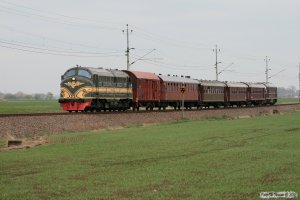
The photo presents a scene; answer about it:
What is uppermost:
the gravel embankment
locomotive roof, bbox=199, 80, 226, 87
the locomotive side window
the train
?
locomotive roof, bbox=199, 80, 226, 87

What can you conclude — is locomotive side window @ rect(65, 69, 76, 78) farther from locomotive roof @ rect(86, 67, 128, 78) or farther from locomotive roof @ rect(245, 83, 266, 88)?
locomotive roof @ rect(245, 83, 266, 88)

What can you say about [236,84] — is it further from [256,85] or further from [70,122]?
[70,122]

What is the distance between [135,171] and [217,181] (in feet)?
9.95

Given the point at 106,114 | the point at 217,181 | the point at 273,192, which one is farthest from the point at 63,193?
the point at 106,114

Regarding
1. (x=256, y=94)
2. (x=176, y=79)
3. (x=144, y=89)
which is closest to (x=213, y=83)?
(x=176, y=79)

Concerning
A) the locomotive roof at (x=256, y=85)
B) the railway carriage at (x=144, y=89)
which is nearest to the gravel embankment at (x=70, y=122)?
the railway carriage at (x=144, y=89)

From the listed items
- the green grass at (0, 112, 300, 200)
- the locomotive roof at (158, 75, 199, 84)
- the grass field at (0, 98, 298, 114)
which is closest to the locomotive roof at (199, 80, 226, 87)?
the locomotive roof at (158, 75, 199, 84)

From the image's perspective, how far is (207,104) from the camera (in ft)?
220

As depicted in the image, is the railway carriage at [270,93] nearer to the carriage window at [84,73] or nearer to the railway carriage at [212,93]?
the railway carriage at [212,93]

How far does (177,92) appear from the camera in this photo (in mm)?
57531

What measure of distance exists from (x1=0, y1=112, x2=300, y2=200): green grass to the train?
1427 cm

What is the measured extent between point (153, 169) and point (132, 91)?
31.0m

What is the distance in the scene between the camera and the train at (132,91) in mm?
39188

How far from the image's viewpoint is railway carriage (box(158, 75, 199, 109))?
5406 cm
